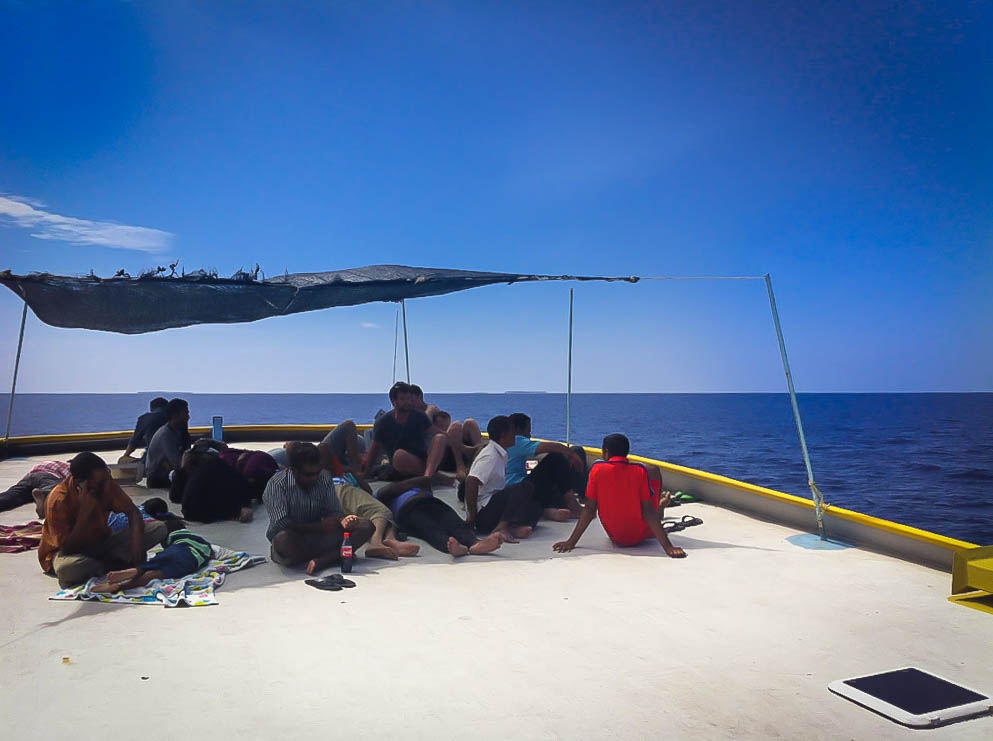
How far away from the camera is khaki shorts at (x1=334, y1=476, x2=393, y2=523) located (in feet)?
18.1

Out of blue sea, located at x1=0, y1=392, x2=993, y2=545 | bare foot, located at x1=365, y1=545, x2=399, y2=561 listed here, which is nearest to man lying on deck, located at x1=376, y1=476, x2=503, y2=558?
bare foot, located at x1=365, y1=545, x2=399, y2=561

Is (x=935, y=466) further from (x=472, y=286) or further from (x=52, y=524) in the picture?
(x=52, y=524)

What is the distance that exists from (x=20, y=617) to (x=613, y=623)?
3.14 metres

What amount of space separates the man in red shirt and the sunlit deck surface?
260 millimetres

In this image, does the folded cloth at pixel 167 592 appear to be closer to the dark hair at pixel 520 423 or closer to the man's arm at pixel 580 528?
the man's arm at pixel 580 528

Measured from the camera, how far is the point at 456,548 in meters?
5.21

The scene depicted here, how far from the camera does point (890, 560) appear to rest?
5059mm

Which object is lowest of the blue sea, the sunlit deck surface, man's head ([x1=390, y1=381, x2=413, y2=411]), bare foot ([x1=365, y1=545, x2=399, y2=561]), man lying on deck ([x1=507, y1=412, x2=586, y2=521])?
the blue sea

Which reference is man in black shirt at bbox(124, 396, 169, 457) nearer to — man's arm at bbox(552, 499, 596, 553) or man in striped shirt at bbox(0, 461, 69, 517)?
man in striped shirt at bbox(0, 461, 69, 517)

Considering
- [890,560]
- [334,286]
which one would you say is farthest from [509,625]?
[334,286]

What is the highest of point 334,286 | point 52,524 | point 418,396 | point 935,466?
point 334,286

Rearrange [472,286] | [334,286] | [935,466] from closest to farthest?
[334,286], [472,286], [935,466]

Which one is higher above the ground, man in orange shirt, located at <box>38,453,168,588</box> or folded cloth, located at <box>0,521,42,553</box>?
man in orange shirt, located at <box>38,453,168,588</box>

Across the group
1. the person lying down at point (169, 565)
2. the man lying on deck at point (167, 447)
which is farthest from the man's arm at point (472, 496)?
the man lying on deck at point (167, 447)
